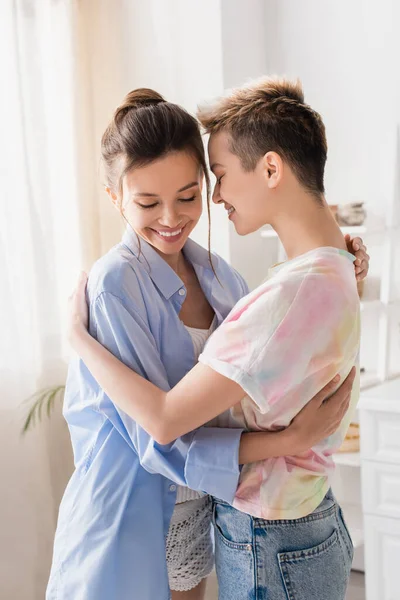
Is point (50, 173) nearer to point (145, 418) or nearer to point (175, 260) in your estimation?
point (175, 260)

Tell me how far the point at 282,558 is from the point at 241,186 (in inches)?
24.3

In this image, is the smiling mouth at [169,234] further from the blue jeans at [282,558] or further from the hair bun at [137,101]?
the blue jeans at [282,558]

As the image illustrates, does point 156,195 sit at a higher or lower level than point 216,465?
higher

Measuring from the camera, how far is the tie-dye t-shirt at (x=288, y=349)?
3.55ft

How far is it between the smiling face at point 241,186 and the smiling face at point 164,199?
2.5 inches

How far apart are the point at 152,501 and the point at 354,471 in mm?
1759

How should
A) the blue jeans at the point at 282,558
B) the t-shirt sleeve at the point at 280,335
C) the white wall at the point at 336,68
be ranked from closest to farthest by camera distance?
the t-shirt sleeve at the point at 280,335, the blue jeans at the point at 282,558, the white wall at the point at 336,68

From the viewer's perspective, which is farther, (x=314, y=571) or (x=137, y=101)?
(x=137, y=101)

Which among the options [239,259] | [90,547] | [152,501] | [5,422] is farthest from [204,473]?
[239,259]

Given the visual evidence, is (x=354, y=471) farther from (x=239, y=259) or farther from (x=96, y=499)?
(x=96, y=499)

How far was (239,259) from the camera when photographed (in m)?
2.66

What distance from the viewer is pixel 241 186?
1218 mm

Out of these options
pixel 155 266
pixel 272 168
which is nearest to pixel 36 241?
pixel 155 266

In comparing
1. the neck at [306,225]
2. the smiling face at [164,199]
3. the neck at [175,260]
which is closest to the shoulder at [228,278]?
the neck at [175,260]
